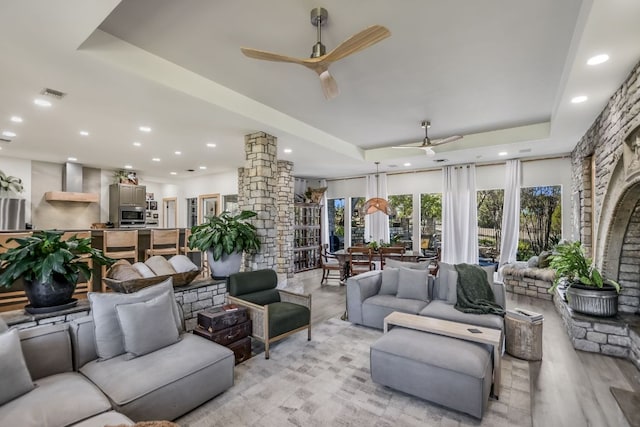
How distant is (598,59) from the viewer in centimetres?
263

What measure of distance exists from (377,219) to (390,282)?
4732 mm

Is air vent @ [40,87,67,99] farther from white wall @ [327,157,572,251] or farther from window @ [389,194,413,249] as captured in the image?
white wall @ [327,157,572,251]

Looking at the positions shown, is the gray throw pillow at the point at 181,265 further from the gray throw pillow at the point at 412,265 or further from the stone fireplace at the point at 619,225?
the stone fireplace at the point at 619,225

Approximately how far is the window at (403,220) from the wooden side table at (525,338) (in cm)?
529

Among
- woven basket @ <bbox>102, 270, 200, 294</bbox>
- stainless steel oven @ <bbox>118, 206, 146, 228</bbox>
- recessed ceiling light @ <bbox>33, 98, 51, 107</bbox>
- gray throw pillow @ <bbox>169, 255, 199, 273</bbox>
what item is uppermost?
recessed ceiling light @ <bbox>33, 98, 51, 107</bbox>

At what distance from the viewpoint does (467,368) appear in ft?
7.65

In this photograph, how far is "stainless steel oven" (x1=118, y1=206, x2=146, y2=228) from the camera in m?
7.90

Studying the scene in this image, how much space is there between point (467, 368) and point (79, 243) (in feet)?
10.8

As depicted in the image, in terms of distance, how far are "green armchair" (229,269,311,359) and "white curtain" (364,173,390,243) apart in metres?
5.39

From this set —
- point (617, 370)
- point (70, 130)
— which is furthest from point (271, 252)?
point (617, 370)

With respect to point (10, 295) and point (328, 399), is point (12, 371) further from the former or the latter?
point (10, 295)

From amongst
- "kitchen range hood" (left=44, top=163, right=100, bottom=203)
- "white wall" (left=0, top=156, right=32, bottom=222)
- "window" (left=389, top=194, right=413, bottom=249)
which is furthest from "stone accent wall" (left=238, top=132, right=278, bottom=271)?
"white wall" (left=0, top=156, right=32, bottom=222)

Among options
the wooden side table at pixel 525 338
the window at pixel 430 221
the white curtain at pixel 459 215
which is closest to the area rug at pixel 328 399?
the wooden side table at pixel 525 338

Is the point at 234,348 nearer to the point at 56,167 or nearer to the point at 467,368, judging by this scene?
the point at 467,368
